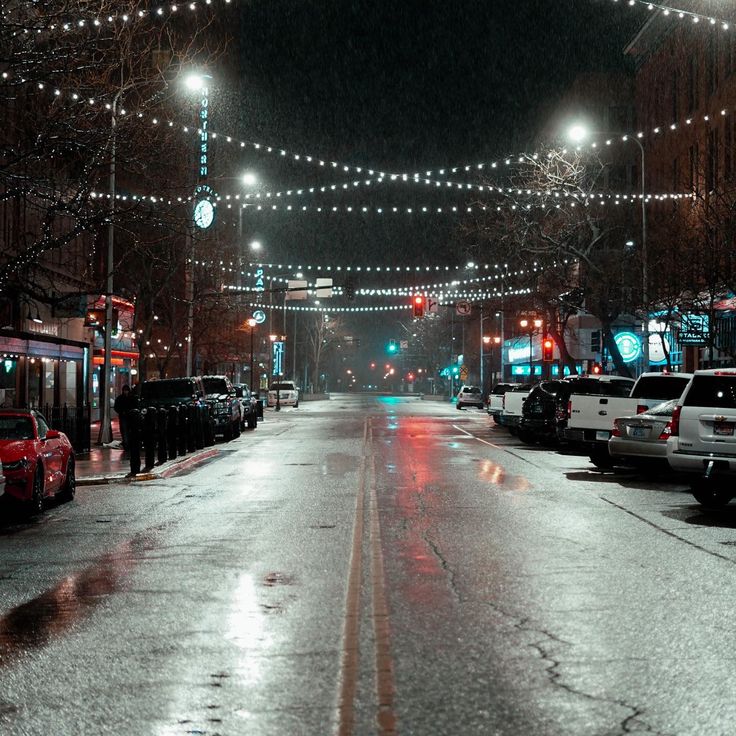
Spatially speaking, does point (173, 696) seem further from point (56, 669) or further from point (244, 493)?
point (244, 493)

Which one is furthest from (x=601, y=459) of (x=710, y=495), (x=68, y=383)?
(x=68, y=383)

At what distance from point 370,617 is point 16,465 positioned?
8269 millimetres

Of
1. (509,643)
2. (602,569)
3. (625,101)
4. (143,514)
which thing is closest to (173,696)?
(509,643)

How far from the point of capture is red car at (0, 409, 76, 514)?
49.3ft

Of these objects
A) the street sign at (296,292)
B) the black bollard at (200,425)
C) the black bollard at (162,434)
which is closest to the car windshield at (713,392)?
the black bollard at (162,434)

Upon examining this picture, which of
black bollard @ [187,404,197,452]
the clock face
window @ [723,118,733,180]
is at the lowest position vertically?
black bollard @ [187,404,197,452]

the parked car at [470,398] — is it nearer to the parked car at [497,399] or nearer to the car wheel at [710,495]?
the parked car at [497,399]

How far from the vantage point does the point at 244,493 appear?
18.5 m

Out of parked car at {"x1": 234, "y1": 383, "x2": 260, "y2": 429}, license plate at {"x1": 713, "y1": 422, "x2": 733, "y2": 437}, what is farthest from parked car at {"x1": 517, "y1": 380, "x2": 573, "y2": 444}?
parked car at {"x1": 234, "y1": 383, "x2": 260, "y2": 429}

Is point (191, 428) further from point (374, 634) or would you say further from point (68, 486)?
point (374, 634)

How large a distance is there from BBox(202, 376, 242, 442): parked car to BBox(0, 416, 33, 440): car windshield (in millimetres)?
16973

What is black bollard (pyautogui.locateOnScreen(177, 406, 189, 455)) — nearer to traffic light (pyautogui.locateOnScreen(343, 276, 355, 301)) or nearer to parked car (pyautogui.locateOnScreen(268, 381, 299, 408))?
traffic light (pyautogui.locateOnScreen(343, 276, 355, 301))

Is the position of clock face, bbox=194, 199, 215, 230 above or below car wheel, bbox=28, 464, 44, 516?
above

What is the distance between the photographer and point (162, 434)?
2439cm
